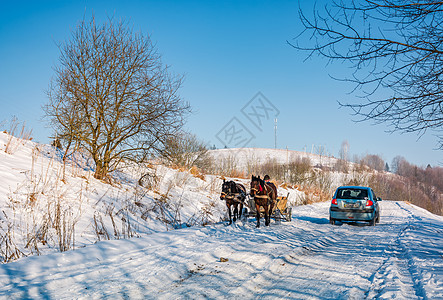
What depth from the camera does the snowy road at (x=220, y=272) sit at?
3951 mm

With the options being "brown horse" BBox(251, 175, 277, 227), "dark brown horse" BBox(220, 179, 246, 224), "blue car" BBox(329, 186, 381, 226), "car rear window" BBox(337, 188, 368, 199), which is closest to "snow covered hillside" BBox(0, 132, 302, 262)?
"dark brown horse" BBox(220, 179, 246, 224)

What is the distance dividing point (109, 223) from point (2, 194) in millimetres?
2897

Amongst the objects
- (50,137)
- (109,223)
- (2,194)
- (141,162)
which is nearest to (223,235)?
(109,223)

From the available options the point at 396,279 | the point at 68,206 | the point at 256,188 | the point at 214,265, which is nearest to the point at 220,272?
the point at 214,265

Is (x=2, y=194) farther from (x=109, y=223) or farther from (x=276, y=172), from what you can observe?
(x=276, y=172)

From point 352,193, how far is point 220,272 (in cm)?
1067

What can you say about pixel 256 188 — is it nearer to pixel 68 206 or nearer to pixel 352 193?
pixel 352 193

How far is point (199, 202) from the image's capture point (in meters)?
15.5

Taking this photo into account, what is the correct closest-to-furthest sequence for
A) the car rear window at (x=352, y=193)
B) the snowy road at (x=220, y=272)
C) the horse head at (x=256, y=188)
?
→ the snowy road at (x=220, y=272) < the horse head at (x=256, y=188) < the car rear window at (x=352, y=193)

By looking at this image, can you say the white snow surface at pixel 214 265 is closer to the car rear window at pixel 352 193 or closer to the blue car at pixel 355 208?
the blue car at pixel 355 208

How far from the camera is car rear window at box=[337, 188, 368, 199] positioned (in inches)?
523

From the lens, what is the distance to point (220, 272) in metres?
4.86

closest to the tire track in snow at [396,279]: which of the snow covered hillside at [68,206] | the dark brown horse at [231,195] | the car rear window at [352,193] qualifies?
the dark brown horse at [231,195]

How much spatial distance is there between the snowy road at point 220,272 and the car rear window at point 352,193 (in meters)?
6.09
